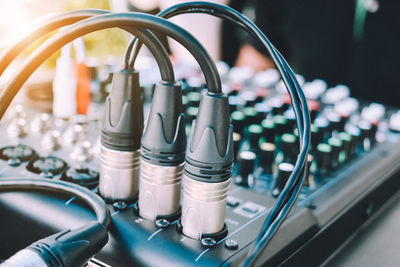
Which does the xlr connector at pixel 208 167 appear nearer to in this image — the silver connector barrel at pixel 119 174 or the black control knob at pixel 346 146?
the silver connector barrel at pixel 119 174

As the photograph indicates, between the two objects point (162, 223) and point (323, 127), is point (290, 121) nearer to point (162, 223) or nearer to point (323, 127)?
point (323, 127)

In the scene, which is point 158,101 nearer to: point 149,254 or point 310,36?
point 149,254

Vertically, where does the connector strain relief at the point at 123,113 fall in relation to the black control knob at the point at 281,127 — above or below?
above

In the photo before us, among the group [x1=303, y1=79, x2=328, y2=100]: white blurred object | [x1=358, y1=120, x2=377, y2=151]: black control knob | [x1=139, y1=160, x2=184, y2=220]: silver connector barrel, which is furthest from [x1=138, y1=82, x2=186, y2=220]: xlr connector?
[x1=303, y1=79, x2=328, y2=100]: white blurred object

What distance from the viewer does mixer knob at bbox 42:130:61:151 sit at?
Result: 0.63 meters

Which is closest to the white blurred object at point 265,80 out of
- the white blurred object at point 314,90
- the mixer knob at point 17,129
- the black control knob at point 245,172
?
the white blurred object at point 314,90

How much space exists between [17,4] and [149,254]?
970 mm

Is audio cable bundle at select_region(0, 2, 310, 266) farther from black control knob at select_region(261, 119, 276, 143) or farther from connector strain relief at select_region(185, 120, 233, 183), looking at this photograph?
black control knob at select_region(261, 119, 276, 143)

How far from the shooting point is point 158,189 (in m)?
0.44

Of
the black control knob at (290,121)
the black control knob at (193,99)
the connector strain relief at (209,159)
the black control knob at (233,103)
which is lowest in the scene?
the black control knob at (290,121)

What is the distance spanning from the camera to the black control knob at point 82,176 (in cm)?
52

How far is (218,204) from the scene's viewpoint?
1.37 feet

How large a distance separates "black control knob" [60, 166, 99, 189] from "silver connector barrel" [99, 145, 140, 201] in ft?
0.13

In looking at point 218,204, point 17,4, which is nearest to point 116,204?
point 218,204
